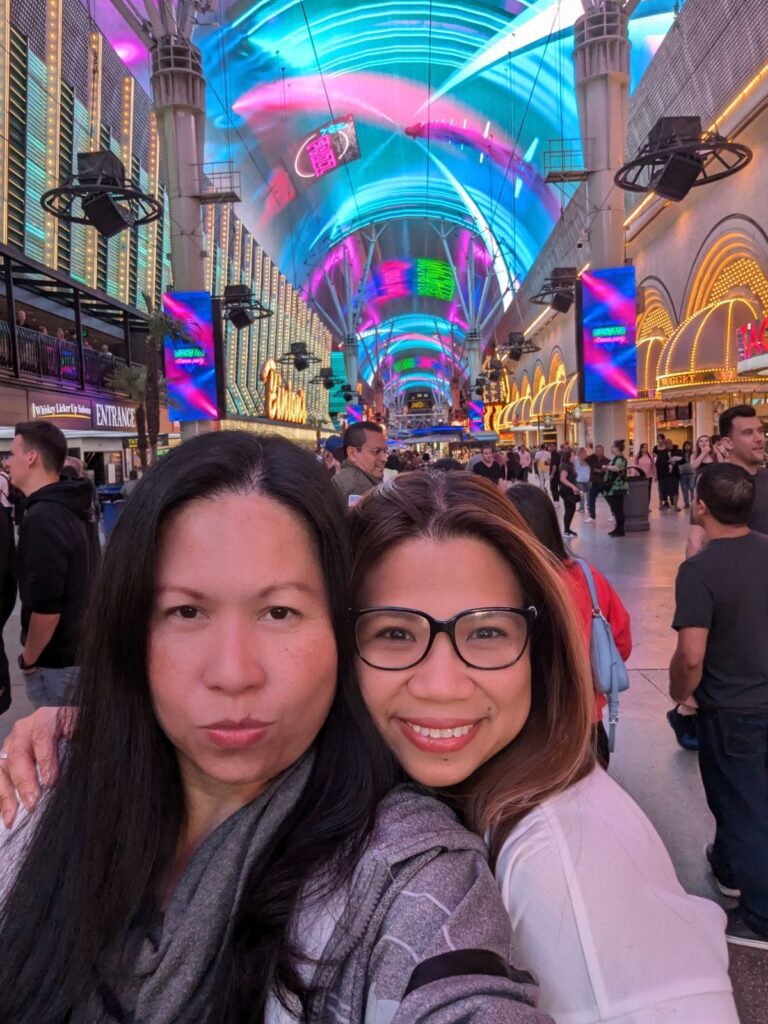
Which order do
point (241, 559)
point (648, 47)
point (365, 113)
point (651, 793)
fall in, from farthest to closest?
point (365, 113)
point (648, 47)
point (651, 793)
point (241, 559)

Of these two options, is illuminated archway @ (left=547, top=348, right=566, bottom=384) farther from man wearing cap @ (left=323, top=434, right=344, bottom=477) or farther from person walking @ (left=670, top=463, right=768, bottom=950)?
person walking @ (left=670, top=463, right=768, bottom=950)

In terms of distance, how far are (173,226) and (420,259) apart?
53756 mm

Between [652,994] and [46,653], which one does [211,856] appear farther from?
[46,653]

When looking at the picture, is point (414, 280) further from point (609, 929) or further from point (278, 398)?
point (609, 929)

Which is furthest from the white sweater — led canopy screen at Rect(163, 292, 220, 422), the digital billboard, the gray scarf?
the digital billboard

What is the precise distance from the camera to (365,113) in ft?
135

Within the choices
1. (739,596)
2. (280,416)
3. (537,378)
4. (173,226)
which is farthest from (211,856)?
(537,378)

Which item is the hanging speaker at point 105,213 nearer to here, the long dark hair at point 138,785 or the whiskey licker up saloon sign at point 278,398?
the long dark hair at point 138,785

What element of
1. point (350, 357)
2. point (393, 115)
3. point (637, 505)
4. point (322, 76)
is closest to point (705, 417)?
point (637, 505)

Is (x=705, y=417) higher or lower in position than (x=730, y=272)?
lower

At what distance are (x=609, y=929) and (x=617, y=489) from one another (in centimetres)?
1319

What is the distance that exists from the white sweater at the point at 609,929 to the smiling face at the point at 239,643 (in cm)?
38

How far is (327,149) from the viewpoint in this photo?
41.0 meters

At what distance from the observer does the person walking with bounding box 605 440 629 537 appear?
13273 millimetres
